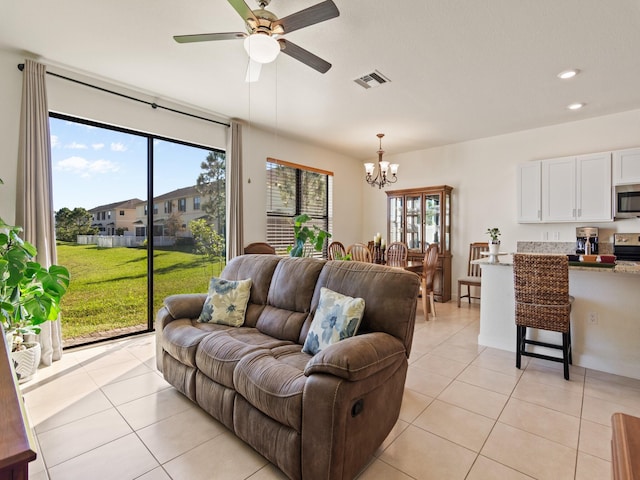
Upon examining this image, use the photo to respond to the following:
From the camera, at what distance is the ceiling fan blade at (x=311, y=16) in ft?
5.74

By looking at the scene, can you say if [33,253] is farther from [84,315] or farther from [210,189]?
[210,189]

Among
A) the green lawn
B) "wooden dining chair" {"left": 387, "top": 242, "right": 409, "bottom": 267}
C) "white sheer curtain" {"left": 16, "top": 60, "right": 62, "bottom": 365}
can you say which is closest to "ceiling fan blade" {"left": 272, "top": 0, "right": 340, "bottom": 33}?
"white sheer curtain" {"left": 16, "top": 60, "right": 62, "bottom": 365}

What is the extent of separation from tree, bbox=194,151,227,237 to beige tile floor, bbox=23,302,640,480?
2030 mm

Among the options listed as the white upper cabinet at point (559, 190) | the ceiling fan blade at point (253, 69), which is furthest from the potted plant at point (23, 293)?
the white upper cabinet at point (559, 190)

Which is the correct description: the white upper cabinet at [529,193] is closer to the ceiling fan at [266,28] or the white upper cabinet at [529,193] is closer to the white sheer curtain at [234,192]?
the ceiling fan at [266,28]

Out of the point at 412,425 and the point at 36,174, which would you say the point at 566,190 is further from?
the point at 36,174

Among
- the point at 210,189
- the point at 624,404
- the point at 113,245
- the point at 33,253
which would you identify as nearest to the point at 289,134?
the point at 210,189

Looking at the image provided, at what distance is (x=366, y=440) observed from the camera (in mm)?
1520

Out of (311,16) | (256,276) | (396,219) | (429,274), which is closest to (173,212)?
(256,276)

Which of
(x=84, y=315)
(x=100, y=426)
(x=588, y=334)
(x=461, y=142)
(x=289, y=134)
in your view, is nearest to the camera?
(x=100, y=426)

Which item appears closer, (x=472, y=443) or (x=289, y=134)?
(x=472, y=443)

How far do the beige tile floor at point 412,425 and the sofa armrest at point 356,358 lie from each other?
23.7 inches

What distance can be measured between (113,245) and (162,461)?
8.70 ft

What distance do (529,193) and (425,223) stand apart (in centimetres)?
160
